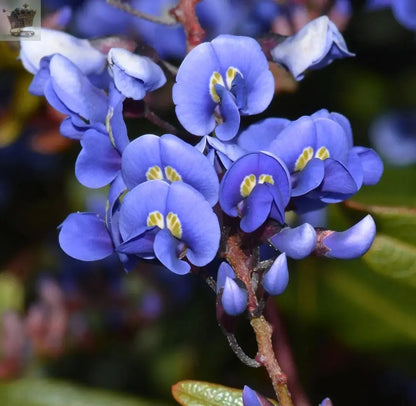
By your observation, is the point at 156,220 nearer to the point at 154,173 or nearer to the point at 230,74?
the point at 154,173

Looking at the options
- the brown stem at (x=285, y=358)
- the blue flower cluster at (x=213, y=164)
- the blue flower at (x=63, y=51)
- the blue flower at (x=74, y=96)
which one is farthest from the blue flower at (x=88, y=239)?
the brown stem at (x=285, y=358)

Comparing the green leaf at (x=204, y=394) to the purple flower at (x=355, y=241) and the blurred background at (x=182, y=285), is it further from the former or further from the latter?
the blurred background at (x=182, y=285)

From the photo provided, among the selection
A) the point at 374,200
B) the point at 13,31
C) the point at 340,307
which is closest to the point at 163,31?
the point at 13,31

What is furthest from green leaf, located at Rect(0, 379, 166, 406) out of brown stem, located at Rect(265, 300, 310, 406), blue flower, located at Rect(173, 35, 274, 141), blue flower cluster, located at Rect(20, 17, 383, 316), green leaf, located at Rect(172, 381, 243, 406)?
blue flower, located at Rect(173, 35, 274, 141)

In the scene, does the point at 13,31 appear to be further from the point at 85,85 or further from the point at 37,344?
the point at 37,344

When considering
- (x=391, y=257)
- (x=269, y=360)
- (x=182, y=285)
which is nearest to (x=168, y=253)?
(x=269, y=360)

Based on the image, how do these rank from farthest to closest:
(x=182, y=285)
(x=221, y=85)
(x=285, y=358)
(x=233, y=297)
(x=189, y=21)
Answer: (x=182, y=285) → (x=285, y=358) → (x=189, y=21) → (x=221, y=85) → (x=233, y=297)
